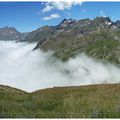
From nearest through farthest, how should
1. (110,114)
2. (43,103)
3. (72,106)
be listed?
(110,114) → (72,106) → (43,103)

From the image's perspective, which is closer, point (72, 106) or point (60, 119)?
point (60, 119)

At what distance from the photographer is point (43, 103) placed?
713 inches

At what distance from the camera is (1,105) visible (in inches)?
598

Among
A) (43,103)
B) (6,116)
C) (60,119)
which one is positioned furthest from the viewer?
(43,103)

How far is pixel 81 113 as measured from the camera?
1353 centimetres

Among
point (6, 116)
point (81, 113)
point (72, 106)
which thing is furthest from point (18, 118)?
point (72, 106)

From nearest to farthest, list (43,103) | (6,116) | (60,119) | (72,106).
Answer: (60,119) < (6,116) < (72,106) < (43,103)

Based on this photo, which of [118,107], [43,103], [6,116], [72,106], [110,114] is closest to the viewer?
[6,116]

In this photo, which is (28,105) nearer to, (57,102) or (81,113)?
(57,102)

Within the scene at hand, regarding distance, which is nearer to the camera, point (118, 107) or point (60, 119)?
point (60, 119)

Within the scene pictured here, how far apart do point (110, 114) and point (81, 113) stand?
120 cm

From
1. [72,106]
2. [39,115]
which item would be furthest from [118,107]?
[39,115]

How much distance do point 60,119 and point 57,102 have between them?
6.88 meters

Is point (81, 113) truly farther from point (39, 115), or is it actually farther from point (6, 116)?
point (6, 116)
